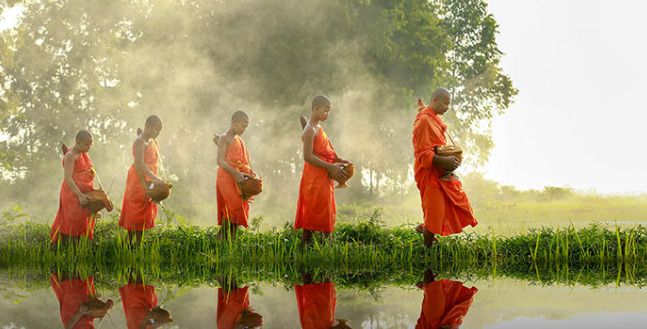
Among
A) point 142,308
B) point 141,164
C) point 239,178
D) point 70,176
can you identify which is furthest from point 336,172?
point 142,308

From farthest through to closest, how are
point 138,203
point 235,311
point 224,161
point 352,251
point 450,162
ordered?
1. point 138,203
2. point 224,161
3. point 352,251
4. point 450,162
5. point 235,311

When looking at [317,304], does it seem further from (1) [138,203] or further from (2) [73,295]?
(1) [138,203]

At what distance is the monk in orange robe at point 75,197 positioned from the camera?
31.7 feet

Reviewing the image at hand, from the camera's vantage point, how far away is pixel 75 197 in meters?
9.76

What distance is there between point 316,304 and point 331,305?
5.4 inches

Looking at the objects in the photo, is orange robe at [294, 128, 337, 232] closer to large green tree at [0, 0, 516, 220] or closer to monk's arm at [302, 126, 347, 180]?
monk's arm at [302, 126, 347, 180]

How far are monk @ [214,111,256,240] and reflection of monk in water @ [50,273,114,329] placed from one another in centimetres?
264

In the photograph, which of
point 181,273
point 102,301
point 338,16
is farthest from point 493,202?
point 102,301

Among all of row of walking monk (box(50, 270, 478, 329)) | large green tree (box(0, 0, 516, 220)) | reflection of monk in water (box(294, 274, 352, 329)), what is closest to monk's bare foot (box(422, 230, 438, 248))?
row of walking monk (box(50, 270, 478, 329))

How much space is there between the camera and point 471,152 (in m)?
26.0

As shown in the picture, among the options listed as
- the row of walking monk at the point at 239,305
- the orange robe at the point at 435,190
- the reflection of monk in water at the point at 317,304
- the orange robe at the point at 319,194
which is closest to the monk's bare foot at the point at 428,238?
the orange robe at the point at 435,190

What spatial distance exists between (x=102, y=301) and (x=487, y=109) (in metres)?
23.3

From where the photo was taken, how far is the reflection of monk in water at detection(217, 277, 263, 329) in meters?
4.18

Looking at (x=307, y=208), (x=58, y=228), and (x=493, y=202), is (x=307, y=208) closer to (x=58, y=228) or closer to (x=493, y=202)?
(x=58, y=228)
